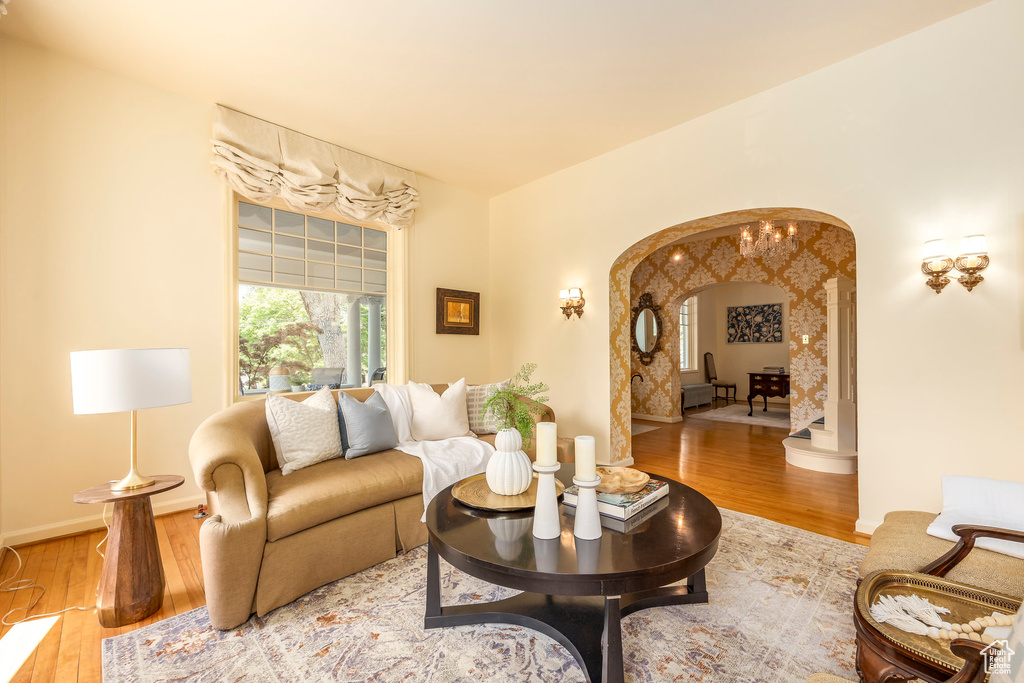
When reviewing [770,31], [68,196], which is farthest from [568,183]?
[68,196]

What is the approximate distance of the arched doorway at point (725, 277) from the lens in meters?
3.61

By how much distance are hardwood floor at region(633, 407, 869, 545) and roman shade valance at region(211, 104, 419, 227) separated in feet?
11.8

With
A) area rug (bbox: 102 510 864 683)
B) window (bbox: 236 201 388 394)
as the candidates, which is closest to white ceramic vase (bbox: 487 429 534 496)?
area rug (bbox: 102 510 864 683)

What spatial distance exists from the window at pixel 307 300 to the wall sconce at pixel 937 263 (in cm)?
414

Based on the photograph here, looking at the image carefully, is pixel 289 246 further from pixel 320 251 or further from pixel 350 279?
pixel 350 279

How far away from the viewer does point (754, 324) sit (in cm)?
944

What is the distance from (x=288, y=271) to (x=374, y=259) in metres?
0.84

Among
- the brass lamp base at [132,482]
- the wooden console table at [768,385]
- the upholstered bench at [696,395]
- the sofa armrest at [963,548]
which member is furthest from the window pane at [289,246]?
the wooden console table at [768,385]

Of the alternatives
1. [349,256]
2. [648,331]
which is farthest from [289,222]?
[648,331]

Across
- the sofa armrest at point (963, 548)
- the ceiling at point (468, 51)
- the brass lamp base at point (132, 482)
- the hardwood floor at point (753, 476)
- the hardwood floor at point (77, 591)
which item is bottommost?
the hardwood floor at point (753, 476)

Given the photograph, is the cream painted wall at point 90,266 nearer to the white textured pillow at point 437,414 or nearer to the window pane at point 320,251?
the window pane at point 320,251

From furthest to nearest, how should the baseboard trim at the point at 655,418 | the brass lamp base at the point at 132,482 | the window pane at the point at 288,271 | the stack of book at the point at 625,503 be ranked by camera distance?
the baseboard trim at the point at 655,418, the window pane at the point at 288,271, the brass lamp base at the point at 132,482, the stack of book at the point at 625,503

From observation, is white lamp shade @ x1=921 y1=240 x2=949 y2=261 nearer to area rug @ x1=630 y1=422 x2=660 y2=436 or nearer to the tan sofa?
the tan sofa

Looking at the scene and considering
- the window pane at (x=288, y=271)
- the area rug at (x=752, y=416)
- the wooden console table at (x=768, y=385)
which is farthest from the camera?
the wooden console table at (x=768, y=385)
